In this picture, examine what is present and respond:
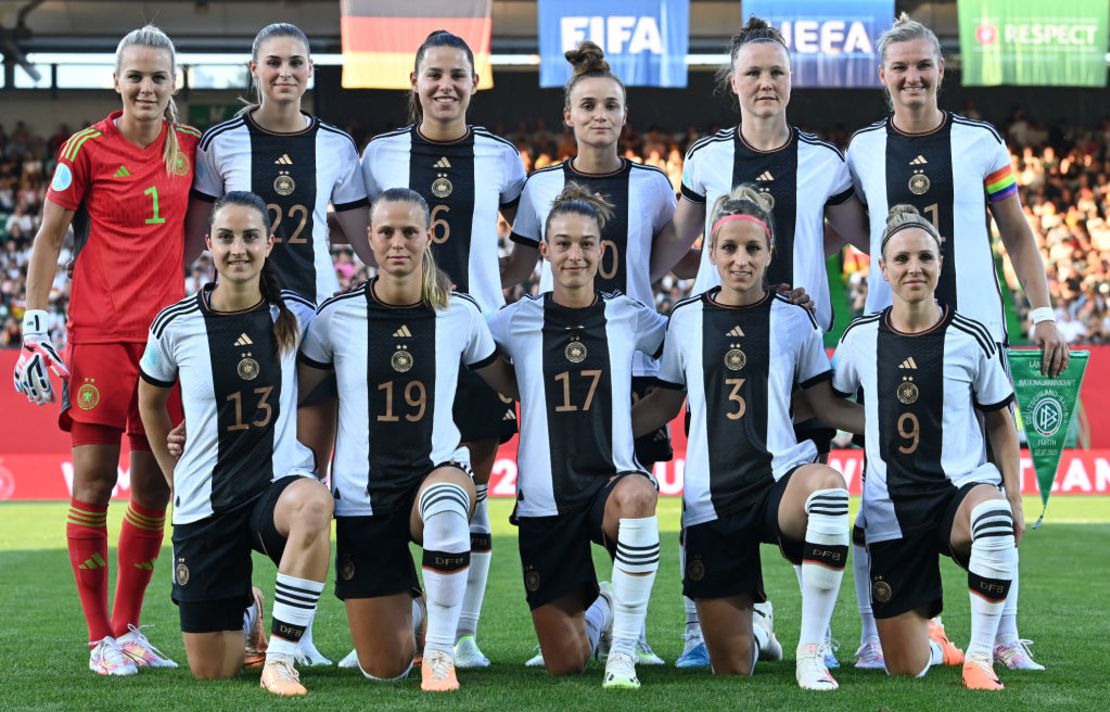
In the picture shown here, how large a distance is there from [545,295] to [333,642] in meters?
1.85

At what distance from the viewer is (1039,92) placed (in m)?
24.4

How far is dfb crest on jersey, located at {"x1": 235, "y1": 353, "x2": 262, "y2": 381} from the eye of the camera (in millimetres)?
4543

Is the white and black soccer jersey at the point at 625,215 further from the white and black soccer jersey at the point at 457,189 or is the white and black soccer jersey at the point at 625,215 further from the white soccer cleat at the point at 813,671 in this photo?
the white soccer cleat at the point at 813,671

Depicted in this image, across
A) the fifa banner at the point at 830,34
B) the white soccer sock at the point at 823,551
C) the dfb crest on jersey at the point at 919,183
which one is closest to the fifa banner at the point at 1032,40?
the fifa banner at the point at 830,34

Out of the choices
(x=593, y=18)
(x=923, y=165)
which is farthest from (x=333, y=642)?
(x=593, y=18)

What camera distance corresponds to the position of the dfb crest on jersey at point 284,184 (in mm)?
5012

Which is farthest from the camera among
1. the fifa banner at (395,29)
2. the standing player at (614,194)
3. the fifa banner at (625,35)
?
the fifa banner at (625,35)

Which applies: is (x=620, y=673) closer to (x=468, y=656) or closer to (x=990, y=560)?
(x=468, y=656)

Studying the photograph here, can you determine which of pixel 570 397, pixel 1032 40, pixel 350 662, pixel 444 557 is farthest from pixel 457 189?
pixel 1032 40

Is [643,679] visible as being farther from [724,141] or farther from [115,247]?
[115,247]

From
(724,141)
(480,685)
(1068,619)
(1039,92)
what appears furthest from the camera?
(1039,92)

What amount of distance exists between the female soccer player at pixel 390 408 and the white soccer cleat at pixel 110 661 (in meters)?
0.80

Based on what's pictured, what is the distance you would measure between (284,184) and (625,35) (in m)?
12.3

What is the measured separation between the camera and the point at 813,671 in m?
4.36
